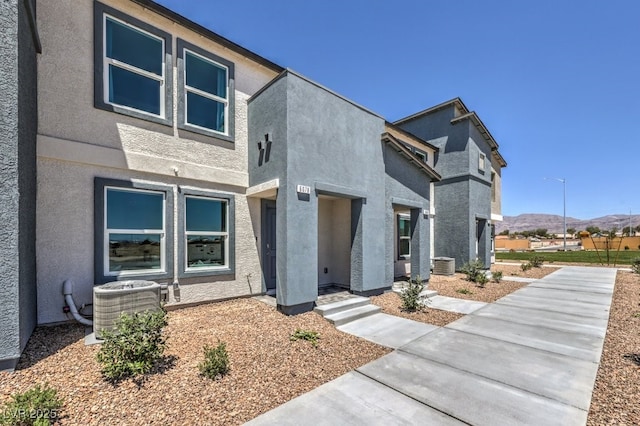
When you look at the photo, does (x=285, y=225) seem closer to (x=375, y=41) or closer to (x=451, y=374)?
(x=451, y=374)

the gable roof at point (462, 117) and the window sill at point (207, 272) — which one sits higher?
the gable roof at point (462, 117)

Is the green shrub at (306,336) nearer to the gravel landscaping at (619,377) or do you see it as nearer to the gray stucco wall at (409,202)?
the gravel landscaping at (619,377)

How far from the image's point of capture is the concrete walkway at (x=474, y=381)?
328 cm

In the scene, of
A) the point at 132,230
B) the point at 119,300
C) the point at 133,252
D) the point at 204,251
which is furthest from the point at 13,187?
the point at 204,251

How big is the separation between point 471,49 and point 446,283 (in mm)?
10595

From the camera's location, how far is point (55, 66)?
18.7 ft

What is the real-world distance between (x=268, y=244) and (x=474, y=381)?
6.31 m

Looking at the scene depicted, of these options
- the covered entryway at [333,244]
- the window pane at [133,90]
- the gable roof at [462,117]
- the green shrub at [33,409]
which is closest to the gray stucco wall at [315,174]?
the covered entryway at [333,244]

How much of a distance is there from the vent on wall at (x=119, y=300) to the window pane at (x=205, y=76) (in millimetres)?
5449

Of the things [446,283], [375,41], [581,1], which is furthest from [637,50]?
[446,283]

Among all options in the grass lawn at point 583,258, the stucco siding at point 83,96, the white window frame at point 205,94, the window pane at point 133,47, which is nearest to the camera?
the stucco siding at point 83,96

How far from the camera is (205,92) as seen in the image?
7.88 meters

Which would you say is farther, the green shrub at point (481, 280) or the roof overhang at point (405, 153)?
the green shrub at point (481, 280)

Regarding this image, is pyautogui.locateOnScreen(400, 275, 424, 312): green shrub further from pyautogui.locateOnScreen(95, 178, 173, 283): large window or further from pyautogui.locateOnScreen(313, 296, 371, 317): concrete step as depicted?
pyautogui.locateOnScreen(95, 178, 173, 283): large window
